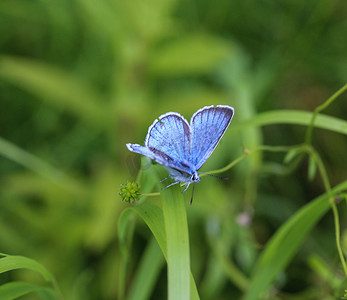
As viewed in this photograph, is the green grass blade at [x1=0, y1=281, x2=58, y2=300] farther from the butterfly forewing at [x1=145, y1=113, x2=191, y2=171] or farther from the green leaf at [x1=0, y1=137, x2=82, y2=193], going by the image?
the green leaf at [x1=0, y1=137, x2=82, y2=193]

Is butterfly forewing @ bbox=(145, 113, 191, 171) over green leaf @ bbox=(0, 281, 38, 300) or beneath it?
over

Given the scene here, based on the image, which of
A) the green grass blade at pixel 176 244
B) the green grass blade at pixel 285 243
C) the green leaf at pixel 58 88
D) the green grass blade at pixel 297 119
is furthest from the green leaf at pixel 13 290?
the green leaf at pixel 58 88

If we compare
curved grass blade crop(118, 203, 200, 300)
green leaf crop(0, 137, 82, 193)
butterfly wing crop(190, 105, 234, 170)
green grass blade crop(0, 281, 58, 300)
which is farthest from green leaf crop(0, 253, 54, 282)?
green leaf crop(0, 137, 82, 193)

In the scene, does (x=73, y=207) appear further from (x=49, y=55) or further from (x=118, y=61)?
(x=49, y=55)

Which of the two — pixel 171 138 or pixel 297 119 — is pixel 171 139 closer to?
pixel 171 138

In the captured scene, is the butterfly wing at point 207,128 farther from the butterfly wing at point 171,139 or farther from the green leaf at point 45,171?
the green leaf at point 45,171

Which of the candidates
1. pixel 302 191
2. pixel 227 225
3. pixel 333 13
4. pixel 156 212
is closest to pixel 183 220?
pixel 156 212

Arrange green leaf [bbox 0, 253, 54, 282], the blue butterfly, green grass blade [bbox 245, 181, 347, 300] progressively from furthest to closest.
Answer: green grass blade [bbox 245, 181, 347, 300]
the blue butterfly
green leaf [bbox 0, 253, 54, 282]
